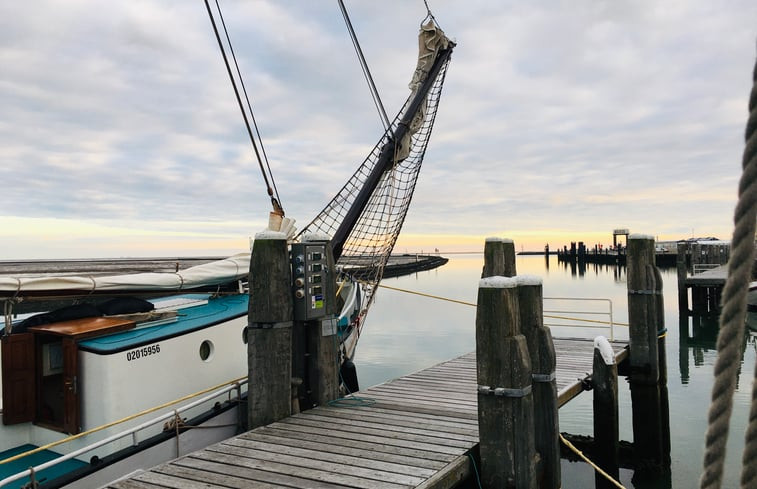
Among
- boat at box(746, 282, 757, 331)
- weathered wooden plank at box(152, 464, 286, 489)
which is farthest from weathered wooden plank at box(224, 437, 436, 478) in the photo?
boat at box(746, 282, 757, 331)

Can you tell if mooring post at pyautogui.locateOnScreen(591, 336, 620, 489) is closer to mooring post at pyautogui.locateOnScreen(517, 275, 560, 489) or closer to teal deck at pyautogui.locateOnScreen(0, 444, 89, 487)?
mooring post at pyautogui.locateOnScreen(517, 275, 560, 489)

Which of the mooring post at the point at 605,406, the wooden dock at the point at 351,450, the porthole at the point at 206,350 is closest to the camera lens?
the wooden dock at the point at 351,450

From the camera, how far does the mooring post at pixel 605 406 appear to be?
8.37 metres

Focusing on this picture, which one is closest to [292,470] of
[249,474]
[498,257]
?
[249,474]

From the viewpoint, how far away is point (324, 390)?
24.3 feet

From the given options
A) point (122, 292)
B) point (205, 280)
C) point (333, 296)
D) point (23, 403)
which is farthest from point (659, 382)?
point (23, 403)

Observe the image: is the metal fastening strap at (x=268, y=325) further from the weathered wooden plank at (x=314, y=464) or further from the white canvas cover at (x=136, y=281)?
the white canvas cover at (x=136, y=281)

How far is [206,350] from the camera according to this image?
809 cm

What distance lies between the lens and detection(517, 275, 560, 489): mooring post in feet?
19.1

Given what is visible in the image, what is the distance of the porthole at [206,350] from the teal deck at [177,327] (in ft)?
1.05

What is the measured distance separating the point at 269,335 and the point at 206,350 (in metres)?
1.87

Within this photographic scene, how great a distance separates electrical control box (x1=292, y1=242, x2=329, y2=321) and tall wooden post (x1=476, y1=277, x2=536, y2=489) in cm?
263

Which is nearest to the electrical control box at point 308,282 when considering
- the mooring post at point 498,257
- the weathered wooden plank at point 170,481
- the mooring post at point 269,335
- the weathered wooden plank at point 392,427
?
the mooring post at point 269,335

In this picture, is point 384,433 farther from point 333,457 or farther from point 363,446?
point 333,457
